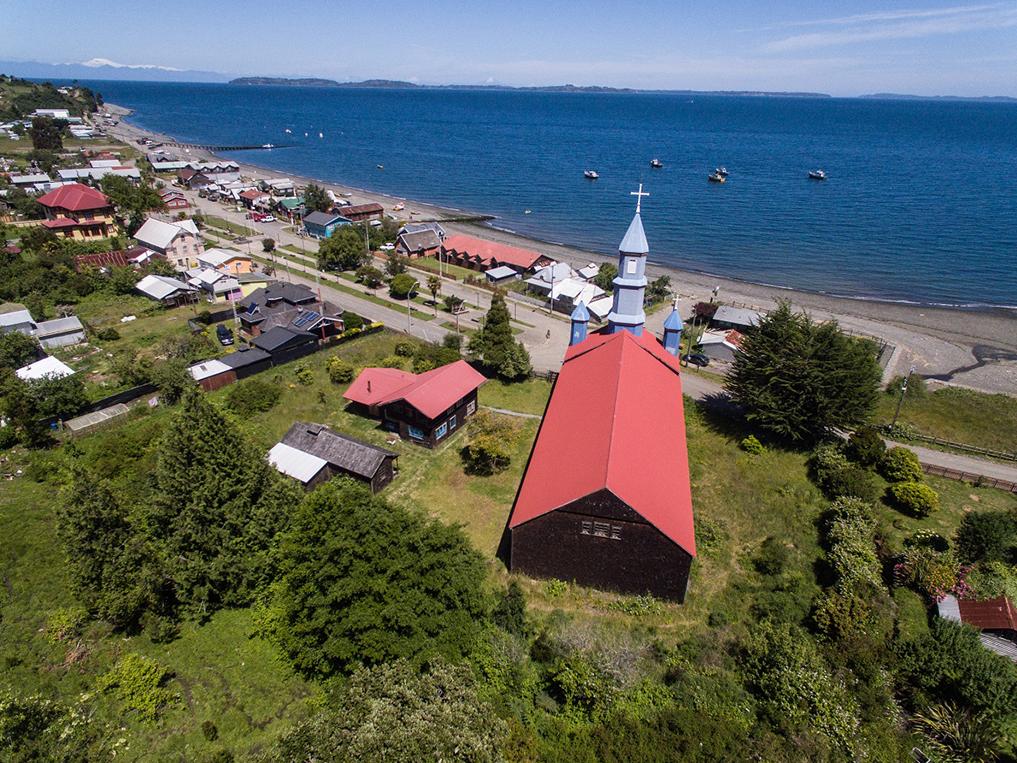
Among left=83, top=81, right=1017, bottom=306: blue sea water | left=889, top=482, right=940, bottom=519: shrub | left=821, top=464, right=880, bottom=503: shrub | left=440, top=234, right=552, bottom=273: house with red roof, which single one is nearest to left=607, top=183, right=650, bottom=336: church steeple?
left=821, top=464, right=880, bottom=503: shrub

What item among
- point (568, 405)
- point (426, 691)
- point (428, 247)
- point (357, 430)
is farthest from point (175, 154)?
point (426, 691)

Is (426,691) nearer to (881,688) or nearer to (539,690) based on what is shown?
(539,690)

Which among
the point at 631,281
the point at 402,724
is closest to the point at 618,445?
the point at 402,724

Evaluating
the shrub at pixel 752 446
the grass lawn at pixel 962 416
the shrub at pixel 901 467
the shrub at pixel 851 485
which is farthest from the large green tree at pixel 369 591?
the grass lawn at pixel 962 416

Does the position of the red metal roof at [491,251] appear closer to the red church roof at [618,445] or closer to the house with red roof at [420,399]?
the house with red roof at [420,399]

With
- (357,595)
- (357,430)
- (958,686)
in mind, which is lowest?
(357,430)

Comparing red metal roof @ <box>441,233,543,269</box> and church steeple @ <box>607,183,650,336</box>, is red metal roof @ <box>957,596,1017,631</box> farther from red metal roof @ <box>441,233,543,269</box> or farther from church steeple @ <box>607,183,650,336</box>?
red metal roof @ <box>441,233,543,269</box>
